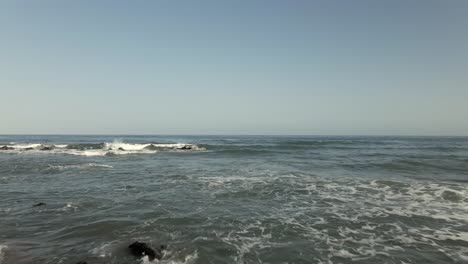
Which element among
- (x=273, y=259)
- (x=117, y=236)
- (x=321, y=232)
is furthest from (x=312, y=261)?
(x=117, y=236)

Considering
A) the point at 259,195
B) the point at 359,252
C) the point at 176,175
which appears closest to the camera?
the point at 359,252

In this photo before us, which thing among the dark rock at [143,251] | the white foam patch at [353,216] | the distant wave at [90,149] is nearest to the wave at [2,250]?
the dark rock at [143,251]

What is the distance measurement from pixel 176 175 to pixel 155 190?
455 centimetres

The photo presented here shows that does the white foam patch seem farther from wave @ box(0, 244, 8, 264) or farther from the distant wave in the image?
the distant wave

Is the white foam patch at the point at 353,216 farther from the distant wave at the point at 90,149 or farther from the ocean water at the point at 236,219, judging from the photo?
the distant wave at the point at 90,149

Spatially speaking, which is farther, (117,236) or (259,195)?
(259,195)

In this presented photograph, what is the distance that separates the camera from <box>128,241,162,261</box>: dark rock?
639 centimetres

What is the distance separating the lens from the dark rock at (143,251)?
6.39m

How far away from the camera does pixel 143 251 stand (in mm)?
6508

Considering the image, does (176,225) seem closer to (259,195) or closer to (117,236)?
(117,236)

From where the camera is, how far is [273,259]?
260 inches

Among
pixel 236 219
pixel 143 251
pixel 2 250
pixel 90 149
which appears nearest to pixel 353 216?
pixel 236 219

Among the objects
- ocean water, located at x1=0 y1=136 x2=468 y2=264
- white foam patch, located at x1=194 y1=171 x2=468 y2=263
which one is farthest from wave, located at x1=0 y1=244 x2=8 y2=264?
white foam patch, located at x1=194 y1=171 x2=468 y2=263

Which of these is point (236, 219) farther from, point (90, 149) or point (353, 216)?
point (90, 149)
